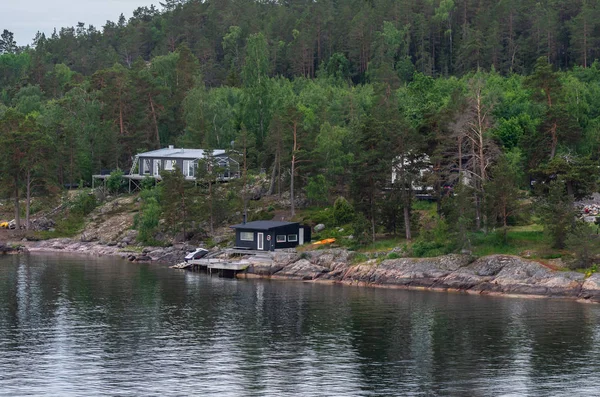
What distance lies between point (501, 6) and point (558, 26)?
13.0 m

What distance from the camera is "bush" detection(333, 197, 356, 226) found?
93.7 m

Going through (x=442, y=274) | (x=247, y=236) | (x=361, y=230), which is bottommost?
(x=442, y=274)

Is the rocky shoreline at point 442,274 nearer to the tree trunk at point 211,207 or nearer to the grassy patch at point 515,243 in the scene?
the grassy patch at point 515,243

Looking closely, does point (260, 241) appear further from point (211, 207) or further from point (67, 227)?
point (67, 227)

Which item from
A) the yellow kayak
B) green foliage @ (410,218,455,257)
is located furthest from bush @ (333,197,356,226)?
green foliage @ (410,218,455,257)

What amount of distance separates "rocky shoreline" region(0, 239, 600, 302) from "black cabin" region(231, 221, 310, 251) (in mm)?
1650

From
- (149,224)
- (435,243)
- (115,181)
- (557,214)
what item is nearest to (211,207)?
(149,224)

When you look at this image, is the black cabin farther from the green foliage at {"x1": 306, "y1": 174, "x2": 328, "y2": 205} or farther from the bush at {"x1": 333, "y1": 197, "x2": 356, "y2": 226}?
the green foliage at {"x1": 306, "y1": 174, "x2": 328, "y2": 205}

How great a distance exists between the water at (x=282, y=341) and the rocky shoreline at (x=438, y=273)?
6.63 feet

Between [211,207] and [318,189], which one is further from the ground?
[318,189]

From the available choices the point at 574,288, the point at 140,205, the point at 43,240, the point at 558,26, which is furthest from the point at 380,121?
the point at 558,26

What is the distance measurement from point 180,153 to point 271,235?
33255 mm

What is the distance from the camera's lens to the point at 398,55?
15712cm

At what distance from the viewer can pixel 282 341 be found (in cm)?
5903
